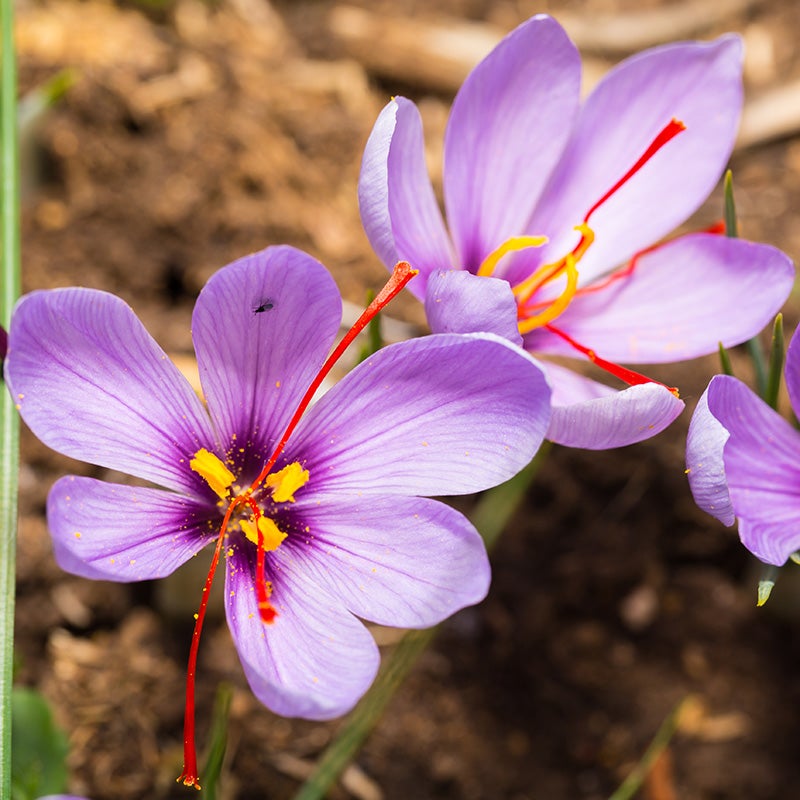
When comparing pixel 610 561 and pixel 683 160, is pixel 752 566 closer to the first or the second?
pixel 610 561

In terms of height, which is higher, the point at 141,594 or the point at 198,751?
the point at 141,594

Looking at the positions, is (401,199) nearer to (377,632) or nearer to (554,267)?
(554,267)

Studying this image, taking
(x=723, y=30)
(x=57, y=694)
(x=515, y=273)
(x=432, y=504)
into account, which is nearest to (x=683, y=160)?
(x=515, y=273)

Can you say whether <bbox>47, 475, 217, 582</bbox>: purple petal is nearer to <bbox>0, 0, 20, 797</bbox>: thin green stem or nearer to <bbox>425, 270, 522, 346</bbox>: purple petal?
<bbox>0, 0, 20, 797</bbox>: thin green stem

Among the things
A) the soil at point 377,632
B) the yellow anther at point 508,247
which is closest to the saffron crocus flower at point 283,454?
the yellow anther at point 508,247

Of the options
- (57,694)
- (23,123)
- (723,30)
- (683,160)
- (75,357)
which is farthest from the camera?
(723,30)

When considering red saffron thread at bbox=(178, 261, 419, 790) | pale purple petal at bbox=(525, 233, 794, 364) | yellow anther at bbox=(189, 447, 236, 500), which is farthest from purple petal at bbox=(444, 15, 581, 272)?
yellow anther at bbox=(189, 447, 236, 500)

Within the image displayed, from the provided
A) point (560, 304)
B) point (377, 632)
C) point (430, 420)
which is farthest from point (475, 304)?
point (377, 632)
